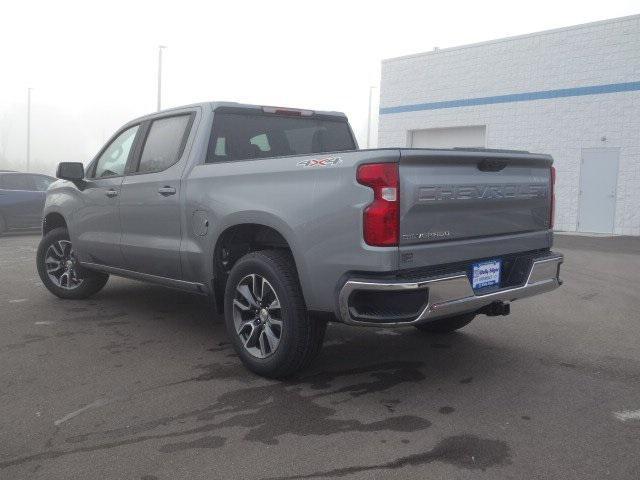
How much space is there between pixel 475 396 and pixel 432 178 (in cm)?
140

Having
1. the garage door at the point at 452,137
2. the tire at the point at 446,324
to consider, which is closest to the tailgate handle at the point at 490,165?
the tire at the point at 446,324

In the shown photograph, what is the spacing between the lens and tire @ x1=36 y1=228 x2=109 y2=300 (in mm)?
6422

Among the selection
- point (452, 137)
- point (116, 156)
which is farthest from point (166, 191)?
point (452, 137)

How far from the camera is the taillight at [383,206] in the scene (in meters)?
3.28

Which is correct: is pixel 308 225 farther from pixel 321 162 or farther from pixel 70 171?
pixel 70 171

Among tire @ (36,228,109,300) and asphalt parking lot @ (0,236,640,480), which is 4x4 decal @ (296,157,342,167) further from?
tire @ (36,228,109,300)

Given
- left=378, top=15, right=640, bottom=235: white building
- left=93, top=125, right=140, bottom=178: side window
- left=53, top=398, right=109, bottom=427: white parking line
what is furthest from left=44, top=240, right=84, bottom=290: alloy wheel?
left=378, top=15, right=640, bottom=235: white building

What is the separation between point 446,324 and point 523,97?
1504 cm

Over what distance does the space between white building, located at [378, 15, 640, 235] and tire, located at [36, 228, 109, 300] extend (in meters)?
14.6

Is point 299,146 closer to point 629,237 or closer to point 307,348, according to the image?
point 307,348

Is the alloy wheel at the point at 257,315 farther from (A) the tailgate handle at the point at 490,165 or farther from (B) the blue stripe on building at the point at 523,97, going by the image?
(B) the blue stripe on building at the point at 523,97

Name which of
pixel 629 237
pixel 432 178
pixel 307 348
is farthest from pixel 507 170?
pixel 629 237

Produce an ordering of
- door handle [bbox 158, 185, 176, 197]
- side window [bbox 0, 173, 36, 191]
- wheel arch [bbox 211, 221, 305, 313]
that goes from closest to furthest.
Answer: wheel arch [bbox 211, 221, 305, 313], door handle [bbox 158, 185, 176, 197], side window [bbox 0, 173, 36, 191]

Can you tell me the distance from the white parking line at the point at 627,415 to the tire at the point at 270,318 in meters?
1.79
